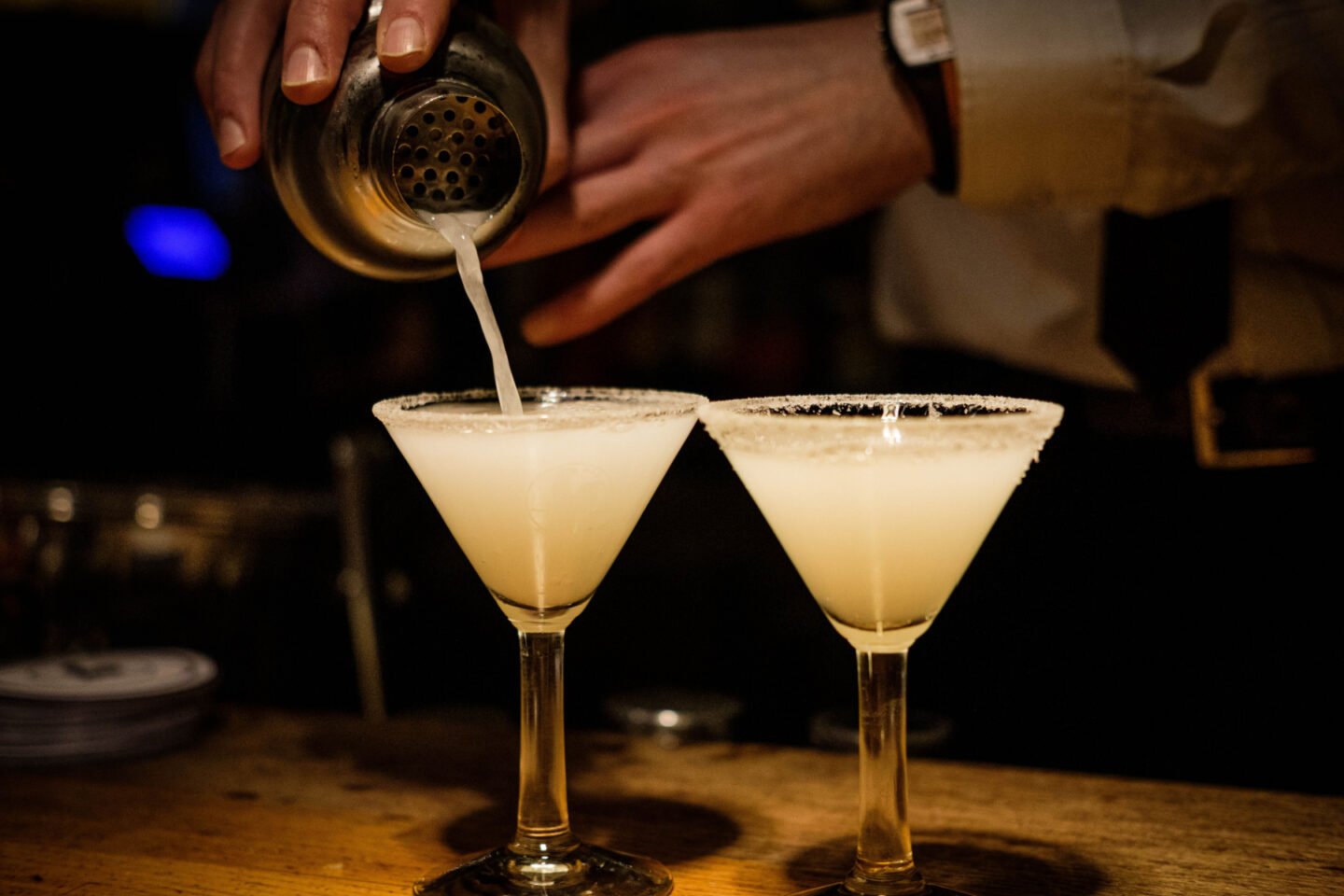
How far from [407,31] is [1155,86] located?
36.6 inches

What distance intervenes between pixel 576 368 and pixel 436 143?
2.29m

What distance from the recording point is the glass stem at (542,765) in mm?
1117

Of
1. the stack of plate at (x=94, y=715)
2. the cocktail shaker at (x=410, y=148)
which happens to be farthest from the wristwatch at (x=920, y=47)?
the stack of plate at (x=94, y=715)

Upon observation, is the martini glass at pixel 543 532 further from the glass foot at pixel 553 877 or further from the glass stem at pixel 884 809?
the glass stem at pixel 884 809

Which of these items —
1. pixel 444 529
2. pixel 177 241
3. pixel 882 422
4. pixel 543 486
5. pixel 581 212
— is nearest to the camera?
pixel 882 422

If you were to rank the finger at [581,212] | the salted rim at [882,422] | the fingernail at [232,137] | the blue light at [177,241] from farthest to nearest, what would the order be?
1. the blue light at [177,241]
2. the finger at [581,212]
3. the fingernail at [232,137]
4. the salted rim at [882,422]

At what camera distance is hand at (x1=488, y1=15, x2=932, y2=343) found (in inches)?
59.8

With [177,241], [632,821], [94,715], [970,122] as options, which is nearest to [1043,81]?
[970,122]

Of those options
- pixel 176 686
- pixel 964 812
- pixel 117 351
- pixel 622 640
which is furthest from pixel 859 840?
pixel 117 351

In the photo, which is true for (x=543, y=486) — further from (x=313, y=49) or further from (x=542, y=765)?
(x=313, y=49)

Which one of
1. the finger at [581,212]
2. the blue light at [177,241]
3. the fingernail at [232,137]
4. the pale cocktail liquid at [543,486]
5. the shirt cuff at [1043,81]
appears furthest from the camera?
the blue light at [177,241]

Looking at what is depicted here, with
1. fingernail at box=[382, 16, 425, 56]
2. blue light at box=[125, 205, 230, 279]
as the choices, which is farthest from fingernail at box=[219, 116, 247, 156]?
blue light at box=[125, 205, 230, 279]

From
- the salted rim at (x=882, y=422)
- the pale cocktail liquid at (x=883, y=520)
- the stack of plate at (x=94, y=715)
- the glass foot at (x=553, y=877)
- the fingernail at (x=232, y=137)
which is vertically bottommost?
the glass foot at (x=553, y=877)

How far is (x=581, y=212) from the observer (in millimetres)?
1438
